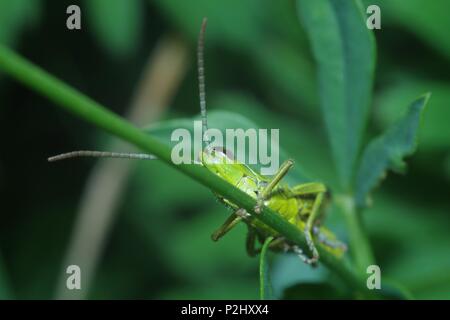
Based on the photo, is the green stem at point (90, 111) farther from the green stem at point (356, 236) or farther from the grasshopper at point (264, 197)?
the green stem at point (356, 236)

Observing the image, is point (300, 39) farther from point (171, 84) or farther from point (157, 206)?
point (157, 206)

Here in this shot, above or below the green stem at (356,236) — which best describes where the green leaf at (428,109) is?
above

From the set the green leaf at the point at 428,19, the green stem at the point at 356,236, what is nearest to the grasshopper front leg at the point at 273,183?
the green stem at the point at 356,236

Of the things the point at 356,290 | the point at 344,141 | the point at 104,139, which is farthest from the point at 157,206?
the point at 356,290

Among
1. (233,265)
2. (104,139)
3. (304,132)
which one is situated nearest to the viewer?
(233,265)

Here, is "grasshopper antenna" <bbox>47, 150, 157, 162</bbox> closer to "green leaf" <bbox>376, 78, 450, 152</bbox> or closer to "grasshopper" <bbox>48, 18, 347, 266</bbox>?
"grasshopper" <bbox>48, 18, 347, 266</bbox>
